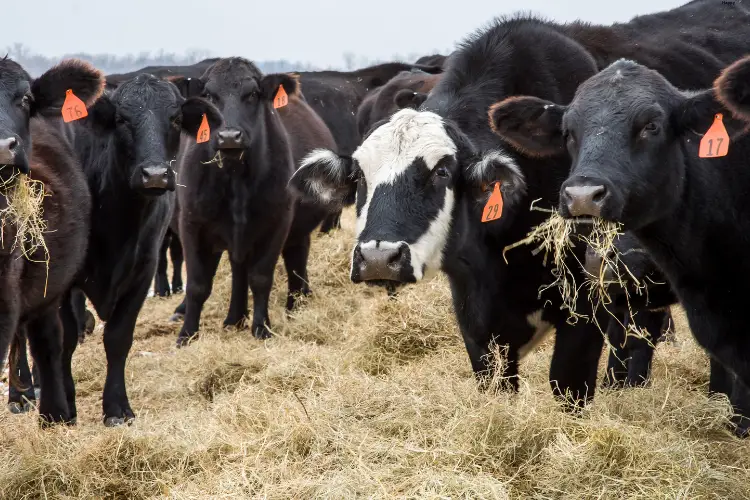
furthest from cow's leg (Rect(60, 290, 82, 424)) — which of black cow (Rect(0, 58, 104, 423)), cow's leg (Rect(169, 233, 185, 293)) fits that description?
cow's leg (Rect(169, 233, 185, 293))

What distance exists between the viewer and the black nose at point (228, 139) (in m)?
7.54

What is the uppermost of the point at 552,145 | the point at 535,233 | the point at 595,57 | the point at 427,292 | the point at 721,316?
the point at 595,57

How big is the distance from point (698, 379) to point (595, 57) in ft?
6.88

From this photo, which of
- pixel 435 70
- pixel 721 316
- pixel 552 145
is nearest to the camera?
A: pixel 721 316

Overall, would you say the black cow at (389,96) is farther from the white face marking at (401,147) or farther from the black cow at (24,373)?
the white face marking at (401,147)

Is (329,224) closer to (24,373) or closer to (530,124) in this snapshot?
(24,373)

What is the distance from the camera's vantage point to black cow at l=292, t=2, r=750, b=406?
3.95m

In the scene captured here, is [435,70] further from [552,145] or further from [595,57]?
[552,145]

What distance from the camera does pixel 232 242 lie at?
310 inches

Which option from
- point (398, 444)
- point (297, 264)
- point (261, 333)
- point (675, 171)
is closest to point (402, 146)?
point (675, 171)

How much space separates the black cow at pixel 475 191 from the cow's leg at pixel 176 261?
6219mm

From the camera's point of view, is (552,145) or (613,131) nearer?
(613,131)

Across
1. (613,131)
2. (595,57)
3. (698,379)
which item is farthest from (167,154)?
(698,379)

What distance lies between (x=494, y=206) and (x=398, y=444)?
1146 mm
